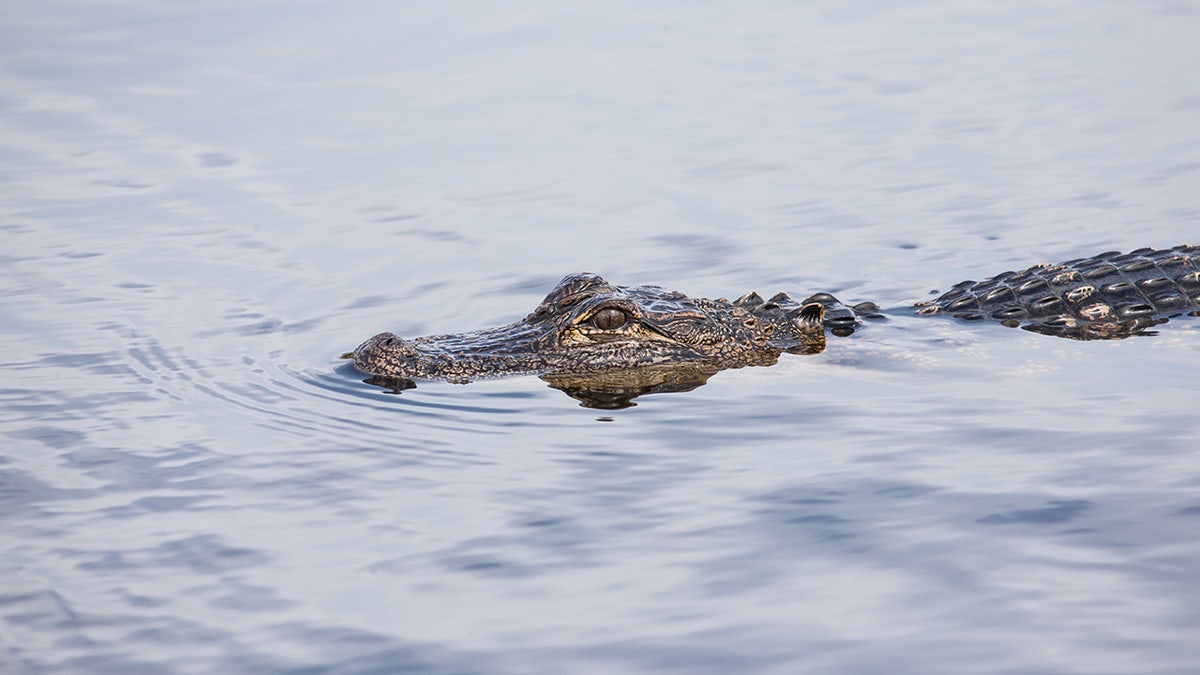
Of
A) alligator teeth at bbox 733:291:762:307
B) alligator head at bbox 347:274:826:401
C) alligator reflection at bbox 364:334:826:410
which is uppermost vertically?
alligator teeth at bbox 733:291:762:307

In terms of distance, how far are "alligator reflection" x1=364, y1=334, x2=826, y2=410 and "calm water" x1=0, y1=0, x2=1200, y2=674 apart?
22cm

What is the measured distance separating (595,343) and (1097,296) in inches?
134

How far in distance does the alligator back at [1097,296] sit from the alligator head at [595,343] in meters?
1.34

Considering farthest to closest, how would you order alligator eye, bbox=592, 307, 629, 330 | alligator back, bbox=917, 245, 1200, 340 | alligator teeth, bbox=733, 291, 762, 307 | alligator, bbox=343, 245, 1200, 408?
alligator teeth, bbox=733, 291, 762, 307 → alligator back, bbox=917, 245, 1200, 340 → alligator eye, bbox=592, 307, 629, 330 → alligator, bbox=343, 245, 1200, 408

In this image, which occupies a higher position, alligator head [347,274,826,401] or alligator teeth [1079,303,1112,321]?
alligator teeth [1079,303,1112,321]

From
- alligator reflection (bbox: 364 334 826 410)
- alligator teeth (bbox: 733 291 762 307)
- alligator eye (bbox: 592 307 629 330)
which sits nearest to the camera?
alligator reflection (bbox: 364 334 826 410)

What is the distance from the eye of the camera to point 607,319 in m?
9.16

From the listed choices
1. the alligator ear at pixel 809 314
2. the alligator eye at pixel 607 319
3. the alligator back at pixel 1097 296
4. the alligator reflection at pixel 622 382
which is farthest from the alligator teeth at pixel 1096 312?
the alligator eye at pixel 607 319

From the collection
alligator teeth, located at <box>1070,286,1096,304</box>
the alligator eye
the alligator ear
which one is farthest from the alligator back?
the alligator eye

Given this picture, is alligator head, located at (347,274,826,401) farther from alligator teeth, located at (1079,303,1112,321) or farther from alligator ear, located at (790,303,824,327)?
alligator teeth, located at (1079,303,1112,321)

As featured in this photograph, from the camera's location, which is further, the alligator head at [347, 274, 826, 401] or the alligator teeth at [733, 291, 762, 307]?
the alligator teeth at [733, 291, 762, 307]

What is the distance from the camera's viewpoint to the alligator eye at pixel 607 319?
915cm

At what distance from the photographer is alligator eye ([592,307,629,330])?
30.0 ft

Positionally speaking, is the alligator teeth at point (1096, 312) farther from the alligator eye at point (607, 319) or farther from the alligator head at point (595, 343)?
the alligator eye at point (607, 319)
